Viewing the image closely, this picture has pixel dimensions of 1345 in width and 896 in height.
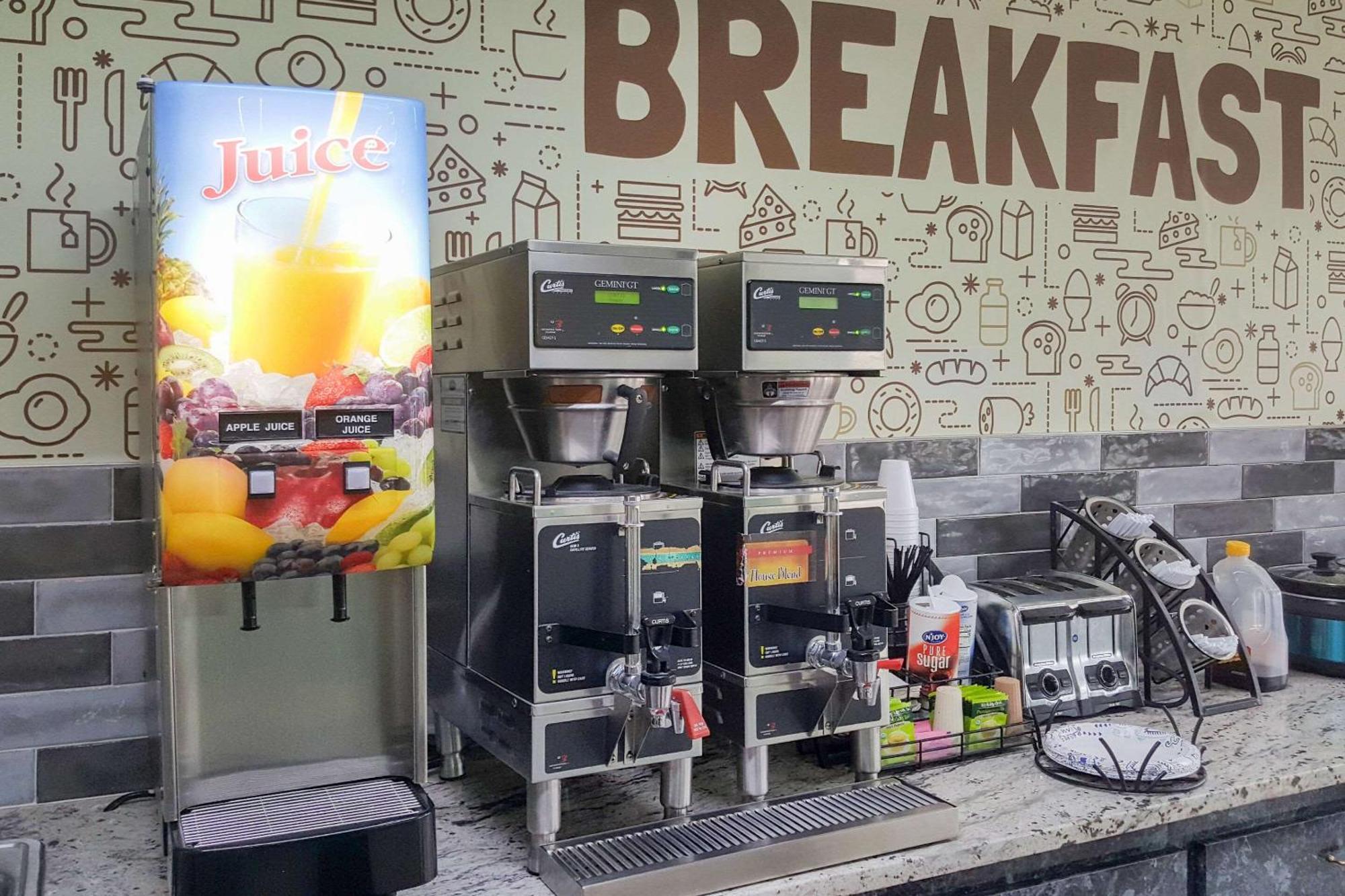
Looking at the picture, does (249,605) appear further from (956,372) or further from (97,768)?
(956,372)

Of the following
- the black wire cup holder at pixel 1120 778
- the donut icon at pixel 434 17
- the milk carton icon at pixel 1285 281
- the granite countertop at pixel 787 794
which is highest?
the donut icon at pixel 434 17

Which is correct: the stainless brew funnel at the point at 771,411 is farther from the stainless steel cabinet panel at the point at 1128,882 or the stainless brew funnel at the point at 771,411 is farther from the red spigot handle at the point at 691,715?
the stainless steel cabinet panel at the point at 1128,882

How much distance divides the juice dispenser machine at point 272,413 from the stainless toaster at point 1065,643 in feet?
3.91

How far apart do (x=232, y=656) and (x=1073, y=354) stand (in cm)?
205

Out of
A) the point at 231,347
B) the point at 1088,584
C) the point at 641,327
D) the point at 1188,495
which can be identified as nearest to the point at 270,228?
the point at 231,347

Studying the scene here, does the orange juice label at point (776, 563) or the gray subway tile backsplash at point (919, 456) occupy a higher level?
the gray subway tile backsplash at point (919, 456)

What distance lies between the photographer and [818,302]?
176 cm

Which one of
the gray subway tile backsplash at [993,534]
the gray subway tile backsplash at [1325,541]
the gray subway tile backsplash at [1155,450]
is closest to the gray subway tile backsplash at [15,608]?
the gray subway tile backsplash at [993,534]

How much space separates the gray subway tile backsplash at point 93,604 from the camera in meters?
1.88

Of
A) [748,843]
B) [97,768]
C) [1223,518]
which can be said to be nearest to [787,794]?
[748,843]

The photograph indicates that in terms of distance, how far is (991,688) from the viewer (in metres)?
2.12

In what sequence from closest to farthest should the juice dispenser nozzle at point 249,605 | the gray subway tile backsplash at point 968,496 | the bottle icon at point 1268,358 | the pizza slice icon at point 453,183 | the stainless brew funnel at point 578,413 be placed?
the juice dispenser nozzle at point 249,605 < the stainless brew funnel at point 578,413 < the pizza slice icon at point 453,183 < the gray subway tile backsplash at point 968,496 < the bottle icon at point 1268,358

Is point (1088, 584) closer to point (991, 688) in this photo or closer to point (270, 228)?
point (991, 688)

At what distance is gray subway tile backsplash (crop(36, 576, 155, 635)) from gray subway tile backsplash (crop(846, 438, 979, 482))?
140cm
